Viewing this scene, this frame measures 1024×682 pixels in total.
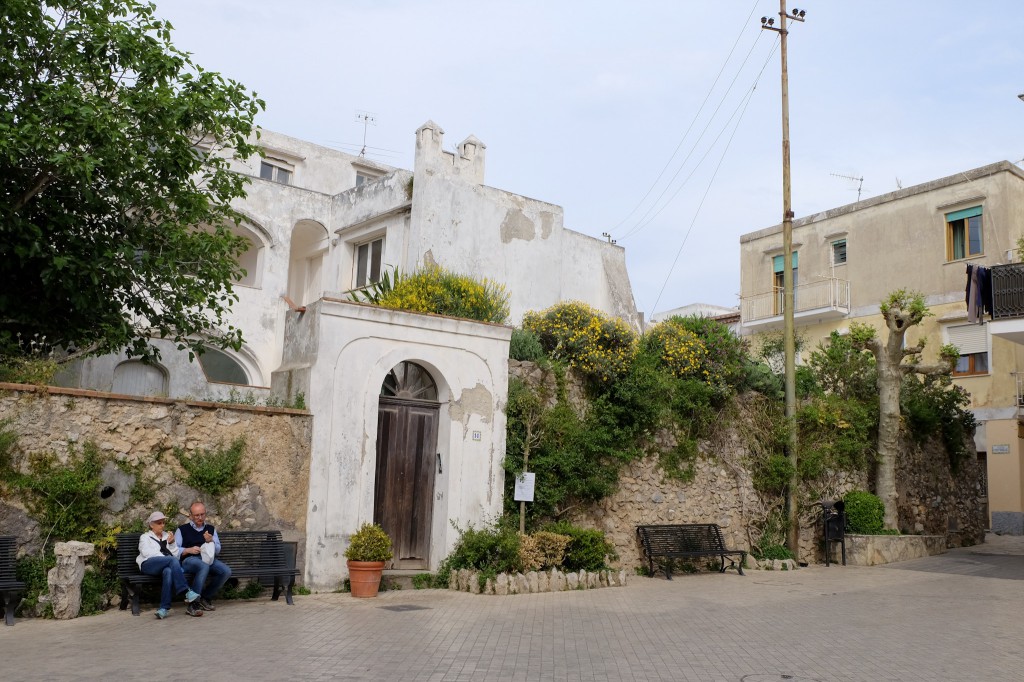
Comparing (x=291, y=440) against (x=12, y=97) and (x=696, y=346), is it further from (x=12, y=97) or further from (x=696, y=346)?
(x=696, y=346)

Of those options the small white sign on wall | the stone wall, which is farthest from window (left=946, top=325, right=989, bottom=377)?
the stone wall

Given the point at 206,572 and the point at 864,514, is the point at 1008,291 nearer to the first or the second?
the point at 864,514

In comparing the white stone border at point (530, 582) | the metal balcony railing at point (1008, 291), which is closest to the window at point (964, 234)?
the metal balcony railing at point (1008, 291)

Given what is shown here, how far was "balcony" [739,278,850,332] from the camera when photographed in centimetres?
2725

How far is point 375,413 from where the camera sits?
12875mm

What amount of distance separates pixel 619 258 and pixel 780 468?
11.8m

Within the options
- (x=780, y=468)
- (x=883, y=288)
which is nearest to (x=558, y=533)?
(x=780, y=468)

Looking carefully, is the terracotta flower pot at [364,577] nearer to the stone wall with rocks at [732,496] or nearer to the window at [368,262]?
the stone wall with rocks at [732,496]

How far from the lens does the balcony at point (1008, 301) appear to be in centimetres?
1770

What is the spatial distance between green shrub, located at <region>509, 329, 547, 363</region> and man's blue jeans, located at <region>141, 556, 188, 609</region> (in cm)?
683

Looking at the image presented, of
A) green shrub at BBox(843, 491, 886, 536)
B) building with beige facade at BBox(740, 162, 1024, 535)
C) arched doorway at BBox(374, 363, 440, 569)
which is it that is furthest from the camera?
building with beige facade at BBox(740, 162, 1024, 535)

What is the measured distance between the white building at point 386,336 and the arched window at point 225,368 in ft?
0.11

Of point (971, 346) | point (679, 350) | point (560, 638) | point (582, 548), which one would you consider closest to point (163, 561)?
Result: point (560, 638)

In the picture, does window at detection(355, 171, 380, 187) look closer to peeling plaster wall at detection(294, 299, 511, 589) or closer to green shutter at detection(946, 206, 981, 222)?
green shutter at detection(946, 206, 981, 222)
